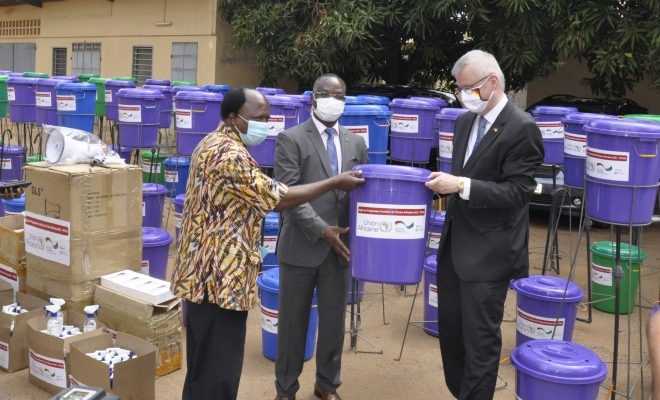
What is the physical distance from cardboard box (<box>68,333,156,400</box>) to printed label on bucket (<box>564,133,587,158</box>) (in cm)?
345

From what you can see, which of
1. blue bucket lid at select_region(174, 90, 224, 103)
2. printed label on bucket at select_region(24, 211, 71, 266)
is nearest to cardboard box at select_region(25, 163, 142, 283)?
printed label on bucket at select_region(24, 211, 71, 266)

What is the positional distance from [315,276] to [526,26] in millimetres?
7816

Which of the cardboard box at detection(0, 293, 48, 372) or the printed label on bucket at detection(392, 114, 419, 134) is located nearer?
the cardboard box at detection(0, 293, 48, 372)

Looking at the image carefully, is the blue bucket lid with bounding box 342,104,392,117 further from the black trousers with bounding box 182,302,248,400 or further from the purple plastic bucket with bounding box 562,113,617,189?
the black trousers with bounding box 182,302,248,400

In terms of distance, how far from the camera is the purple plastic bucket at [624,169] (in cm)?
375

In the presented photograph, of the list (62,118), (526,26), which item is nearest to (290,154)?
(62,118)

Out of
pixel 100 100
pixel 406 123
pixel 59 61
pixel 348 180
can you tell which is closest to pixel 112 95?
pixel 100 100

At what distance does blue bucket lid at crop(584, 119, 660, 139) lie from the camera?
3.73m

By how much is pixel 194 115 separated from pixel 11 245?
266 centimetres

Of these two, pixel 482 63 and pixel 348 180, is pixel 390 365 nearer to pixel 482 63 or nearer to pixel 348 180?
pixel 348 180

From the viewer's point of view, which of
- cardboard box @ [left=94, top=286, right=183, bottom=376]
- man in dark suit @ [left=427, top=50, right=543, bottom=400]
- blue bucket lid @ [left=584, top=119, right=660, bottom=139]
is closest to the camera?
man in dark suit @ [left=427, top=50, right=543, bottom=400]

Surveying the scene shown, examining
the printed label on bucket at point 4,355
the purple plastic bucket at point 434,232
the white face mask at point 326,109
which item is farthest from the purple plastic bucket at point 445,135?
the printed label on bucket at point 4,355

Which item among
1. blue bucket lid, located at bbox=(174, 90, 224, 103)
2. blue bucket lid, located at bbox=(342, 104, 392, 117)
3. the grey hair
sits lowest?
blue bucket lid, located at bbox=(342, 104, 392, 117)

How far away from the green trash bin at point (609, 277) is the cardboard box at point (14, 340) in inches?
161
